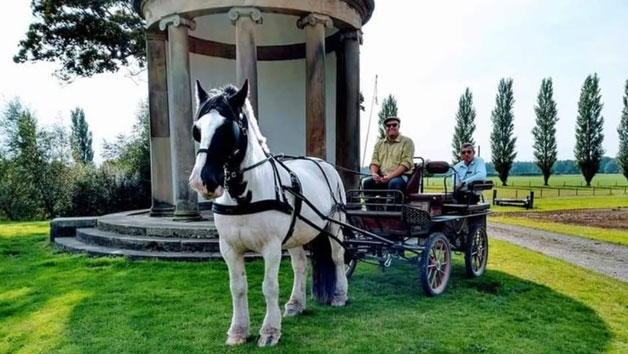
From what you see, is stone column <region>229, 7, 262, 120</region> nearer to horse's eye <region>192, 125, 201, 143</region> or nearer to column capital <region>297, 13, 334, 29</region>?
column capital <region>297, 13, 334, 29</region>

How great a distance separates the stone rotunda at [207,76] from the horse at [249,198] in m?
3.42

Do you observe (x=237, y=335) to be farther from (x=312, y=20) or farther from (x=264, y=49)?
(x=264, y=49)

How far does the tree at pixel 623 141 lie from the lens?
36562 mm

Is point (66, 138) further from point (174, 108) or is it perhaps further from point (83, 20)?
point (174, 108)

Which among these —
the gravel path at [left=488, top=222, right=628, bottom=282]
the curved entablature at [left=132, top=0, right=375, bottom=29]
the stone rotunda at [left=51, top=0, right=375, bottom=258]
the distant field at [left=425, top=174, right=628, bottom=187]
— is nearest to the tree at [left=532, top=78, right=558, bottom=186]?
the distant field at [left=425, top=174, right=628, bottom=187]

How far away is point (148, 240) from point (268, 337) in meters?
4.47

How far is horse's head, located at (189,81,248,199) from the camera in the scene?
2.85 m

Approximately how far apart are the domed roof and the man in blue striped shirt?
4456 millimetres

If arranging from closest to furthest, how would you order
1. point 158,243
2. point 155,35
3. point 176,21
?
point 158,243, point 176,21, point 155,35

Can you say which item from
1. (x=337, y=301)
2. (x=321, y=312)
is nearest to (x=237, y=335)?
(x=321, y=312)

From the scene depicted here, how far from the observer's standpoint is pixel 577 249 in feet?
32.7

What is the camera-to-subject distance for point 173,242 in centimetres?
721

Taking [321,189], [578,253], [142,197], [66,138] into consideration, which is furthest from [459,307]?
[66,138]

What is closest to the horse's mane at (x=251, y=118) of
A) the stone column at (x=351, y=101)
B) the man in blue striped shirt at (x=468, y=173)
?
the man in blue striped shirt at (x=468, y=173)
